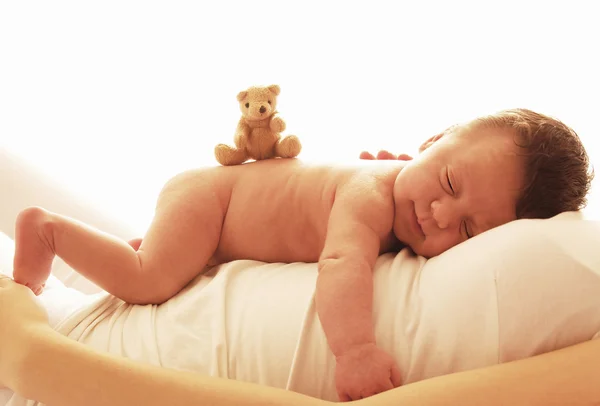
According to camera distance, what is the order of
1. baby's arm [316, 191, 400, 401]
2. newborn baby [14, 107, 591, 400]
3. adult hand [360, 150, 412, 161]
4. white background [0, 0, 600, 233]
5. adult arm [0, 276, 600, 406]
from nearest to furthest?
adult arm [0, 276, 600, 406] < baby's arm [316, 191, 400, 401] < newborn baby [14, 107, 591, 400] < adult hand [360, 150, 412, 161] < white background [0, 0, 600, 233]

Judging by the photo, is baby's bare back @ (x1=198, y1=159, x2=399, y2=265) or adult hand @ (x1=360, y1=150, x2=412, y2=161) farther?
adult hand @ (x1=360, y1=150, x2=412, y2=161)

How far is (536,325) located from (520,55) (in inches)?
44.3

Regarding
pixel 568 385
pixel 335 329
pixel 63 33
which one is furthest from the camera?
pixel 63 33

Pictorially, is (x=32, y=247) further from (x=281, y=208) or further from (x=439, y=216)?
(x=439, y=216)

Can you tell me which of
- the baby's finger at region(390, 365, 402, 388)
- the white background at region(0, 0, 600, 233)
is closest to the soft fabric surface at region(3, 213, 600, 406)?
the baby's finger at region(390, 365, 402, 388)

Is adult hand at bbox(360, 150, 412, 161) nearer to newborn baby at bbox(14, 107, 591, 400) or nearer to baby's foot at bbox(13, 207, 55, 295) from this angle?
newborn baby at bbox(14, 107, 591, 400)

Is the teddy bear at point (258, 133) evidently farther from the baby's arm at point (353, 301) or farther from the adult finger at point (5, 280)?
the adult finger at point (5, 280)

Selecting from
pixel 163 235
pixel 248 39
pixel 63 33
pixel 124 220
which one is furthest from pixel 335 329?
pixel 63 33

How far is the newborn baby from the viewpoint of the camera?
1.03 metres

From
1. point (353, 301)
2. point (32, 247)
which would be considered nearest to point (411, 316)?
point (353, 301)

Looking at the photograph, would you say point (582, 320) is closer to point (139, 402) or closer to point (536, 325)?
point (536, 325)

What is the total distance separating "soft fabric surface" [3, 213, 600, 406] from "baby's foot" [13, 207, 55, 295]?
7cm

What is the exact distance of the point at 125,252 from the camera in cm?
113

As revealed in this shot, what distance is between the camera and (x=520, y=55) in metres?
1.71
